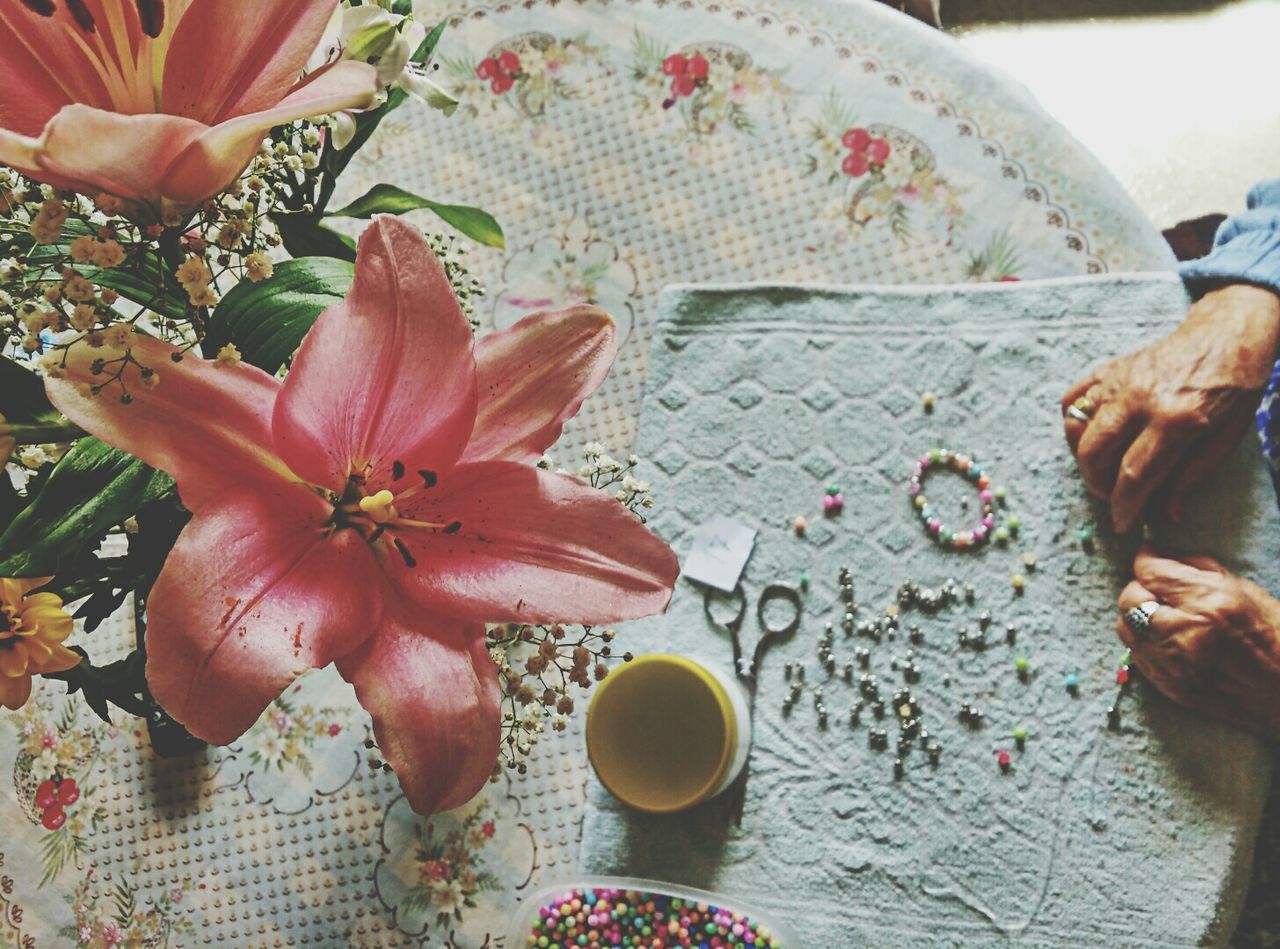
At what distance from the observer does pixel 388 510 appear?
1.65ft

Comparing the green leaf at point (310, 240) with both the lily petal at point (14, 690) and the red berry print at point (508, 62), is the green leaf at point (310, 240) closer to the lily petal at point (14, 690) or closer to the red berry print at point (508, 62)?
the lily petal at point (14, 690)

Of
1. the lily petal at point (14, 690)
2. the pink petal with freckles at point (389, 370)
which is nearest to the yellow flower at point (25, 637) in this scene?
the lily petal at point (14, 690)

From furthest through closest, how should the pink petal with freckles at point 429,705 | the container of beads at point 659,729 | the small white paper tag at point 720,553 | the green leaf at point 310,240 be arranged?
1. the small white paper tag at point 720,553
2. the container of beads at point 659,729
3. the green leaf at point 310,240
4. the pink petal with freckles at point 429,705

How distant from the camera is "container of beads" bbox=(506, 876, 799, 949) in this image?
889mm

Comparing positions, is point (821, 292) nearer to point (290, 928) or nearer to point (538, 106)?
point (538, 106)

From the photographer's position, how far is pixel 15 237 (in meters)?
0.58

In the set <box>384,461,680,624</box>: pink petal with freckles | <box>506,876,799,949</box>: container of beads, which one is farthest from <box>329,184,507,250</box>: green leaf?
<box>506,876,799,949</box>: container of beads

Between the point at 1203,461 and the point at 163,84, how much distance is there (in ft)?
2.84

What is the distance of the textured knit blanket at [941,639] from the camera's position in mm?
910

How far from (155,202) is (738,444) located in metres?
0.64

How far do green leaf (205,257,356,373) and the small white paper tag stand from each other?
49 cm

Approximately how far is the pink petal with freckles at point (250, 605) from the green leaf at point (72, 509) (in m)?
0.09

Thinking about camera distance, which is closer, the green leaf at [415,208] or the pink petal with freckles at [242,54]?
the pink petal with freckles at [242,54]

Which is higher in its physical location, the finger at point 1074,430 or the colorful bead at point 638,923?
the finger at point 1074,430
